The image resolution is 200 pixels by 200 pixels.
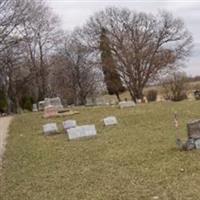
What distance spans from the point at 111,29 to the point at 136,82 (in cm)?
504

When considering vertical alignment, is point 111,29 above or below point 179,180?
above

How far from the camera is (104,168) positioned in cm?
955

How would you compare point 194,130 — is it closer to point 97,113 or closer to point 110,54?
point 97,113

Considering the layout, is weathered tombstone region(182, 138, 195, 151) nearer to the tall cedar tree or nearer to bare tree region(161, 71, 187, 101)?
the tall cedar tree

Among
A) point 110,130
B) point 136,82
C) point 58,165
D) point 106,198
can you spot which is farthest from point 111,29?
point 106,198

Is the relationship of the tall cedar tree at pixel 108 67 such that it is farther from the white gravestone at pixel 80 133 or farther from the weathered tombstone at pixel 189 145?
the weathered tombstone at pixel 189 145

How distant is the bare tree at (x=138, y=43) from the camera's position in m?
45.1

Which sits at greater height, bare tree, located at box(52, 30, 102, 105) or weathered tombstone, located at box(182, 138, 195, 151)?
bare tree, located at box(52, 30, 102, 105)

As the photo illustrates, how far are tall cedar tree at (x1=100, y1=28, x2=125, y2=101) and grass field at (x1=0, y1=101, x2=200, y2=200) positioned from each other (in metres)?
29.4

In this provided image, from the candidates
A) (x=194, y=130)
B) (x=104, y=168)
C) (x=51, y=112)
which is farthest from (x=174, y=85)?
(x=104, y=168)

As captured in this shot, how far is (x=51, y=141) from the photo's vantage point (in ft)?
49.5

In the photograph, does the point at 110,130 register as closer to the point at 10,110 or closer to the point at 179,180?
the point at 179,180

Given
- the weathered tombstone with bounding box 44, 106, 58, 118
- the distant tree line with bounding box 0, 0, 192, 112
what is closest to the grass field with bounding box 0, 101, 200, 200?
the weathered tombstone with bounding box 44, 106, 58, 118

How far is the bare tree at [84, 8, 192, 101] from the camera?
148 ft
